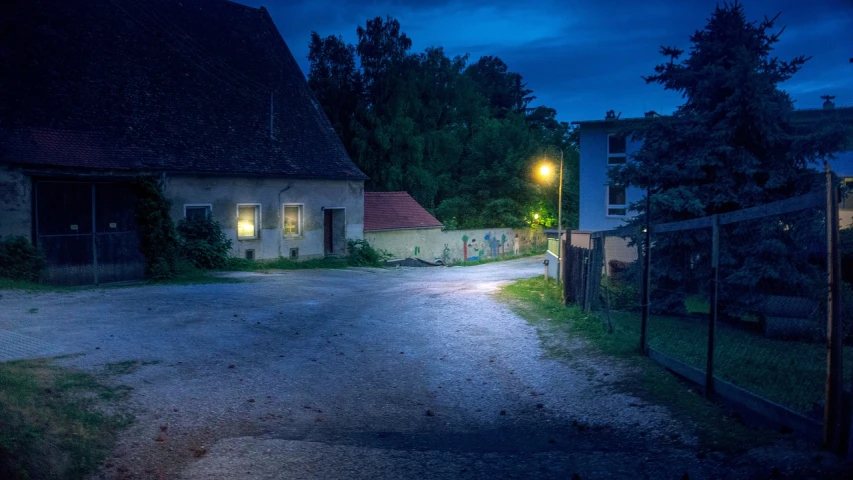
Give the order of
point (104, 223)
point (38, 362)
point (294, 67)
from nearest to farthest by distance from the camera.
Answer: point (38, 362)
point (104, 223)
point (294, 67)

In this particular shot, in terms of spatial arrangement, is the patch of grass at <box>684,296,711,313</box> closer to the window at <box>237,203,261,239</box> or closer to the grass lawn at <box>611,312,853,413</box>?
the grass lawn at <box>611,312,853,413</box>

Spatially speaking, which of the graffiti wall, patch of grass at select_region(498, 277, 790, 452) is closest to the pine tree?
patch of grass at select_region(498, 277, 790, 452)

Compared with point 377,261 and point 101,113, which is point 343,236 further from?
point 101,113

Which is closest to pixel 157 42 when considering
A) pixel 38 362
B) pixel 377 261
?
pixel 377 261

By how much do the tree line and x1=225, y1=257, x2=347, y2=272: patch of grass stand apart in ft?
46.4

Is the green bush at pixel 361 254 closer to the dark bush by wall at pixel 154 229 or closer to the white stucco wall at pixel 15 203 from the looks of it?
the dark bush by wall at pixel 154 229

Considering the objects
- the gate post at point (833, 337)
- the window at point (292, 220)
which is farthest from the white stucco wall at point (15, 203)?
the gate post at point (833, 337)

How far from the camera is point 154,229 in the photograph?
20047 millimetres

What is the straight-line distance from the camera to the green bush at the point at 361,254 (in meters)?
31.7

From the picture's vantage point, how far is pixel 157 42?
26.4 m

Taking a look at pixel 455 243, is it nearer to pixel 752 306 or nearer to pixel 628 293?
pixel 628 293

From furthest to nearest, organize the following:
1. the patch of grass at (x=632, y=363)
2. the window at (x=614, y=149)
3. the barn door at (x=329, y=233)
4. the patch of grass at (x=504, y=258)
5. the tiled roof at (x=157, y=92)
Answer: the patch of grass at (x=504, y=258), the barn door at (x=329, y=233), the window at (x=614, y=149), the tiled roof at (x=157, y=92), the patch of grass at (x=632, y=363)

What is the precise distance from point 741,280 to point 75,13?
2333cm

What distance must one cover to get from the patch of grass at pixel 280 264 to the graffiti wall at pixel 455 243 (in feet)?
15.1
